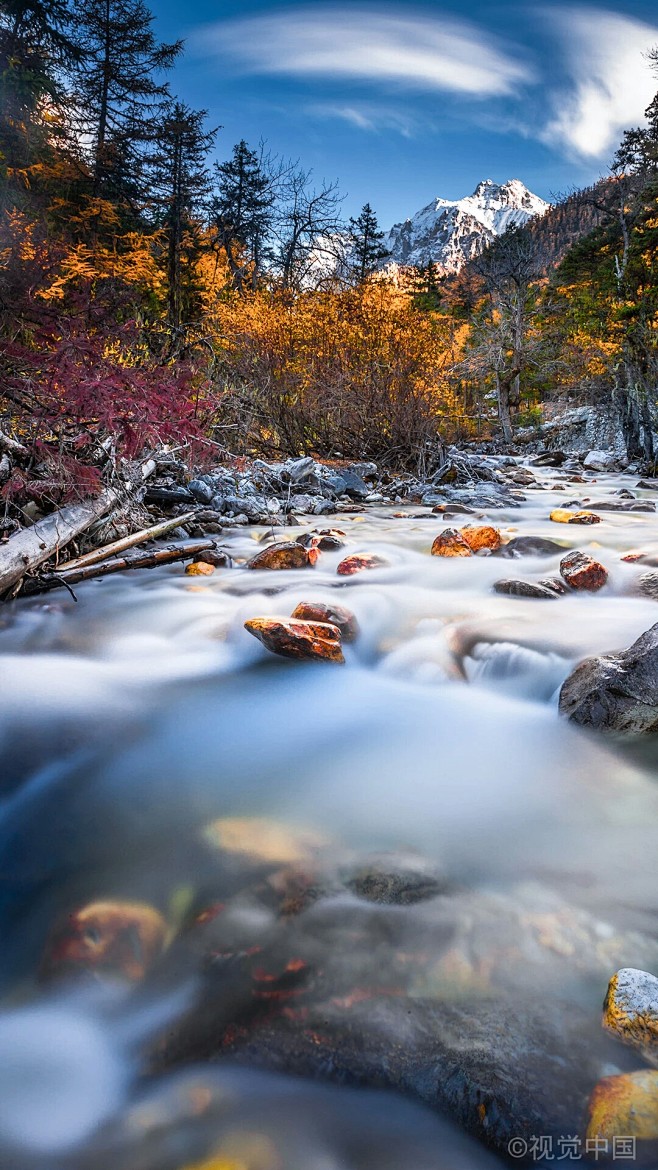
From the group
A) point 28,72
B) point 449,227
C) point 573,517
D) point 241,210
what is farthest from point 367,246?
point 449,227

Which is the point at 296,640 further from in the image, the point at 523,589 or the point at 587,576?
the point at 587,576

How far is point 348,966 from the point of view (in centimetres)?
150

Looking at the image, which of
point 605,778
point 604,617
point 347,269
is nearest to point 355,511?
point 604,617

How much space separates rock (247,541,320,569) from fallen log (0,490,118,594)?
1.35 meters

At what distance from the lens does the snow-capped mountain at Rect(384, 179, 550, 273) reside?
472ft

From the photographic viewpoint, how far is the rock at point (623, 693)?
2377mm

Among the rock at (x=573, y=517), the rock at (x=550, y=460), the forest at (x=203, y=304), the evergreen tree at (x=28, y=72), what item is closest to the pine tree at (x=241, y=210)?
the forest at (x=203, y=304)

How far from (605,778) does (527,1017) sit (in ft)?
3.64

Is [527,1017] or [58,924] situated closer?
[527,1017]

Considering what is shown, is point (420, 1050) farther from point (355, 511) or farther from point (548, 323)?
point (548, 323)

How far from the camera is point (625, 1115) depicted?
1.13m

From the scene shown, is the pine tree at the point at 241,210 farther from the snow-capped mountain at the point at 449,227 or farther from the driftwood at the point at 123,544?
the snow-capped mountain at the point at 449,227

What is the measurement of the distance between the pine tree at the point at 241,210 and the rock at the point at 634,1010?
77.7 feet

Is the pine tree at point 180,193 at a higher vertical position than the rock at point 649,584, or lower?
higher
